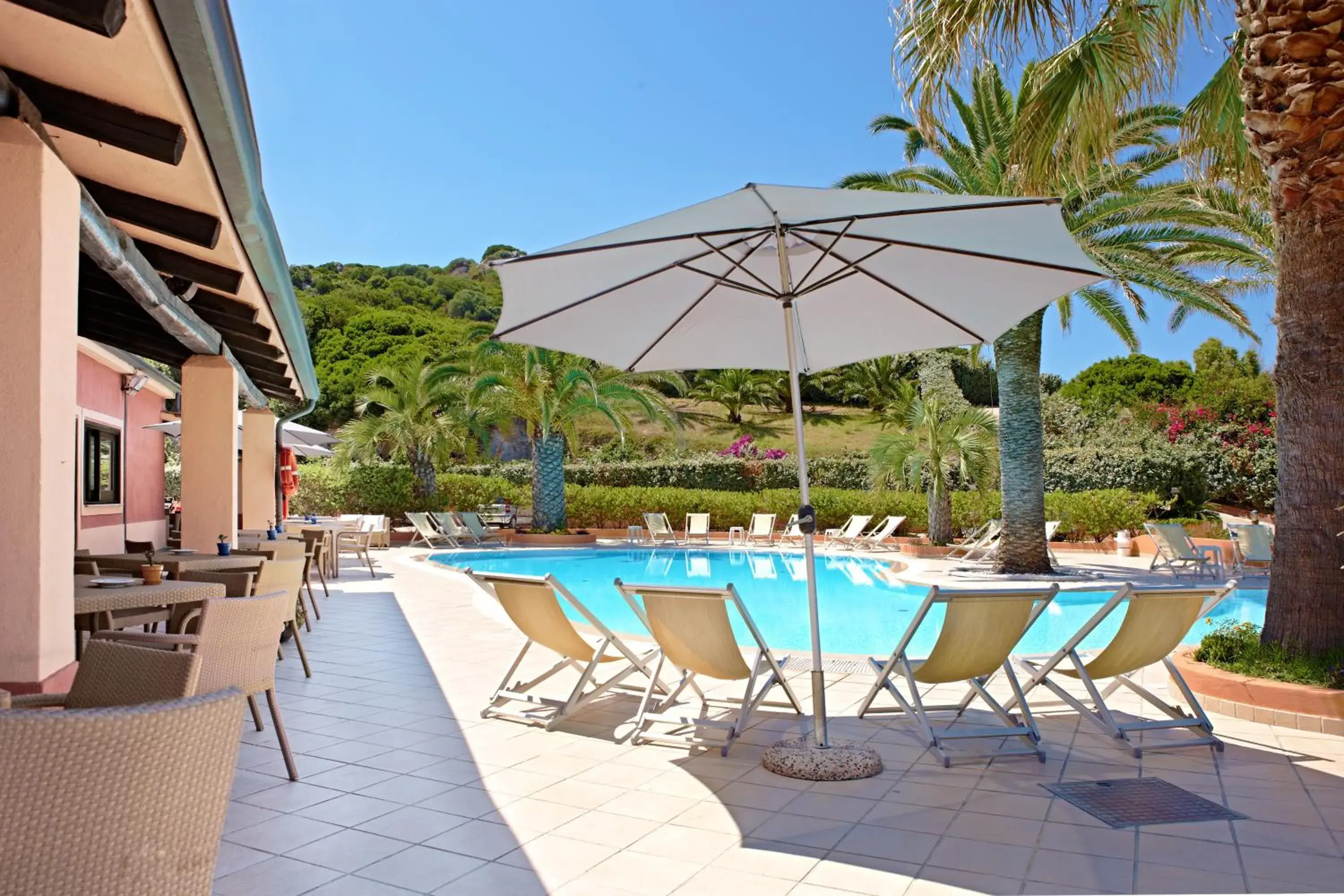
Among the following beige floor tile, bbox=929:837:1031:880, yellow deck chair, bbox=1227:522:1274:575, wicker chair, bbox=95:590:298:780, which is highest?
wicker chair, bbox=95:590:298:780

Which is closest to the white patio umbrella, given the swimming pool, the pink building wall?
the swimming pool

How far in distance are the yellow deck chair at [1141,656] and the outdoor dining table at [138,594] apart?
4.17 meters

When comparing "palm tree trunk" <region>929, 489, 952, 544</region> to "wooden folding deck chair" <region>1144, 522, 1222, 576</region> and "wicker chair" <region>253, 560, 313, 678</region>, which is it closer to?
"wooden folding deck chair" <region>1144, 522, 1222, 576</region>

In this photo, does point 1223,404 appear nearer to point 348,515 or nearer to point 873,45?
point 348,515

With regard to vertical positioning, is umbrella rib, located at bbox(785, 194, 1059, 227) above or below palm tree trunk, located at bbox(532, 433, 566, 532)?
above

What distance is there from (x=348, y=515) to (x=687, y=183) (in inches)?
1539

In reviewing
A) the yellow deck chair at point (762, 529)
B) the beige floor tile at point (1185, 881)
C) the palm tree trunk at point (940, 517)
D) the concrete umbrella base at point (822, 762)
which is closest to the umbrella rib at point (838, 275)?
the concrete umbrella base at point (822, 762)

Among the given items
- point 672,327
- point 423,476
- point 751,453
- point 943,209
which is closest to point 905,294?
point 943,209

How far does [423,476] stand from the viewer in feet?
72.2

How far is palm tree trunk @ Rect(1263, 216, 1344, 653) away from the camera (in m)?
5.25

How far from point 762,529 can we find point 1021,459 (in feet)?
23.2

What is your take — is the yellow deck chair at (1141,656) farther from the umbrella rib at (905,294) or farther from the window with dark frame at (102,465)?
the window with dark frame at (102,465)

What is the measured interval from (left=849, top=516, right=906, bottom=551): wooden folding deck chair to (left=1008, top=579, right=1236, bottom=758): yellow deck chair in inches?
493

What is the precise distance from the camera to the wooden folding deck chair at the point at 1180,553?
12.9 m
